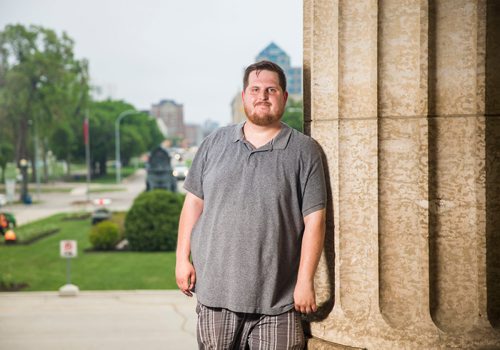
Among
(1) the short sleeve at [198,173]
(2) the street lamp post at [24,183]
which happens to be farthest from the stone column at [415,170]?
(2) the street lamp post at [24,183]

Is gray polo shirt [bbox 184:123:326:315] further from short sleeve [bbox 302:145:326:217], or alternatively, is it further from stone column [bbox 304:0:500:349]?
stone column [bbox 304:0:500:349]

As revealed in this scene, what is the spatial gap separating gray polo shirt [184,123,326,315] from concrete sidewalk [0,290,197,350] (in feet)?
13.0

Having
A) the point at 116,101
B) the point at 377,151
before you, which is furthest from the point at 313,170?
the point at 116,101

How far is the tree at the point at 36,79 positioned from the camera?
45.6m

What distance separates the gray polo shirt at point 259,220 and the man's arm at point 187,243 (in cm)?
9

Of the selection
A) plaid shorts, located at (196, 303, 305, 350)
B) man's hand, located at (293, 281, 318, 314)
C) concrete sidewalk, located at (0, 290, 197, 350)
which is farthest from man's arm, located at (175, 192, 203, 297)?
concrete sidewalk, located at (0, 290, 197, 350)

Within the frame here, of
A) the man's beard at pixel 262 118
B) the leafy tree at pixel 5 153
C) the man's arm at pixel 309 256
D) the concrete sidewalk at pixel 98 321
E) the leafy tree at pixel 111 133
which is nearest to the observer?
the man's arm at pixel 309 256

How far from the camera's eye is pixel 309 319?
10.4ft

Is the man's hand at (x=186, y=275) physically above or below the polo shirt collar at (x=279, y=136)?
below

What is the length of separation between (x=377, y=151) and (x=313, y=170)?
293 mm

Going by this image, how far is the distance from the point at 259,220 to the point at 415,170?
0.66 meters

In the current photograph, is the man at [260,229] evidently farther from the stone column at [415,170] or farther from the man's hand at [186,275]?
the stone column at [415,170]

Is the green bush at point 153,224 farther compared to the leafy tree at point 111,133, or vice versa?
the leafy tree at point 111,133

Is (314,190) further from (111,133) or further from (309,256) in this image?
(111,133)
